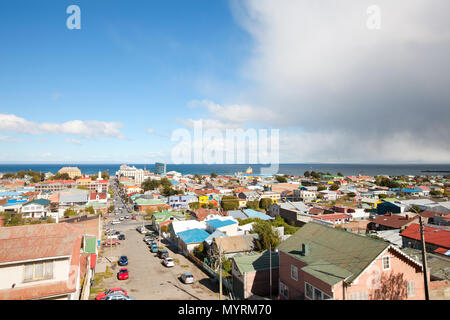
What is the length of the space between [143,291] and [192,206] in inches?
1461

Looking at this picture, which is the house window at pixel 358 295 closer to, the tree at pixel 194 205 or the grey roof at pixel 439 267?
the grey roof at pixel 439 267

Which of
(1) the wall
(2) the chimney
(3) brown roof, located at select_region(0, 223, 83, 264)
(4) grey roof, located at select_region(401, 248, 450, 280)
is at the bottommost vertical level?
(4) grey roof, located at select_region(401, 248, 450, 280)

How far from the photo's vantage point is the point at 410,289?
1115cm

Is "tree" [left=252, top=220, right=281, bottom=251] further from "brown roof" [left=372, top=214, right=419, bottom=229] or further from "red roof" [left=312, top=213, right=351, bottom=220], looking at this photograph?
"brown roof" [left=372, top=214, right=419, bottom=229]

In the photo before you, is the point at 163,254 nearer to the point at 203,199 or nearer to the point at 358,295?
the point at 358,295

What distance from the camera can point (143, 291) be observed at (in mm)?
15516

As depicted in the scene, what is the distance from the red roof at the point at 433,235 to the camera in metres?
20.3

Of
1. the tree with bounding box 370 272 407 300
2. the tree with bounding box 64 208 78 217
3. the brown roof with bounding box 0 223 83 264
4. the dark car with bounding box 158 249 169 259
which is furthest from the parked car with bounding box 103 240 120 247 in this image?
the tree with bounding box 370 272 407 300

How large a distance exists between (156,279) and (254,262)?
23.7 ft

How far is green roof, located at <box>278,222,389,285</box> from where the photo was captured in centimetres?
1048

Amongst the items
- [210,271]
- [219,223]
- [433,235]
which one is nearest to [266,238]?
[210,271]

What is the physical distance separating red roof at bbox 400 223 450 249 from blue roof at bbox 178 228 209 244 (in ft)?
61.9
